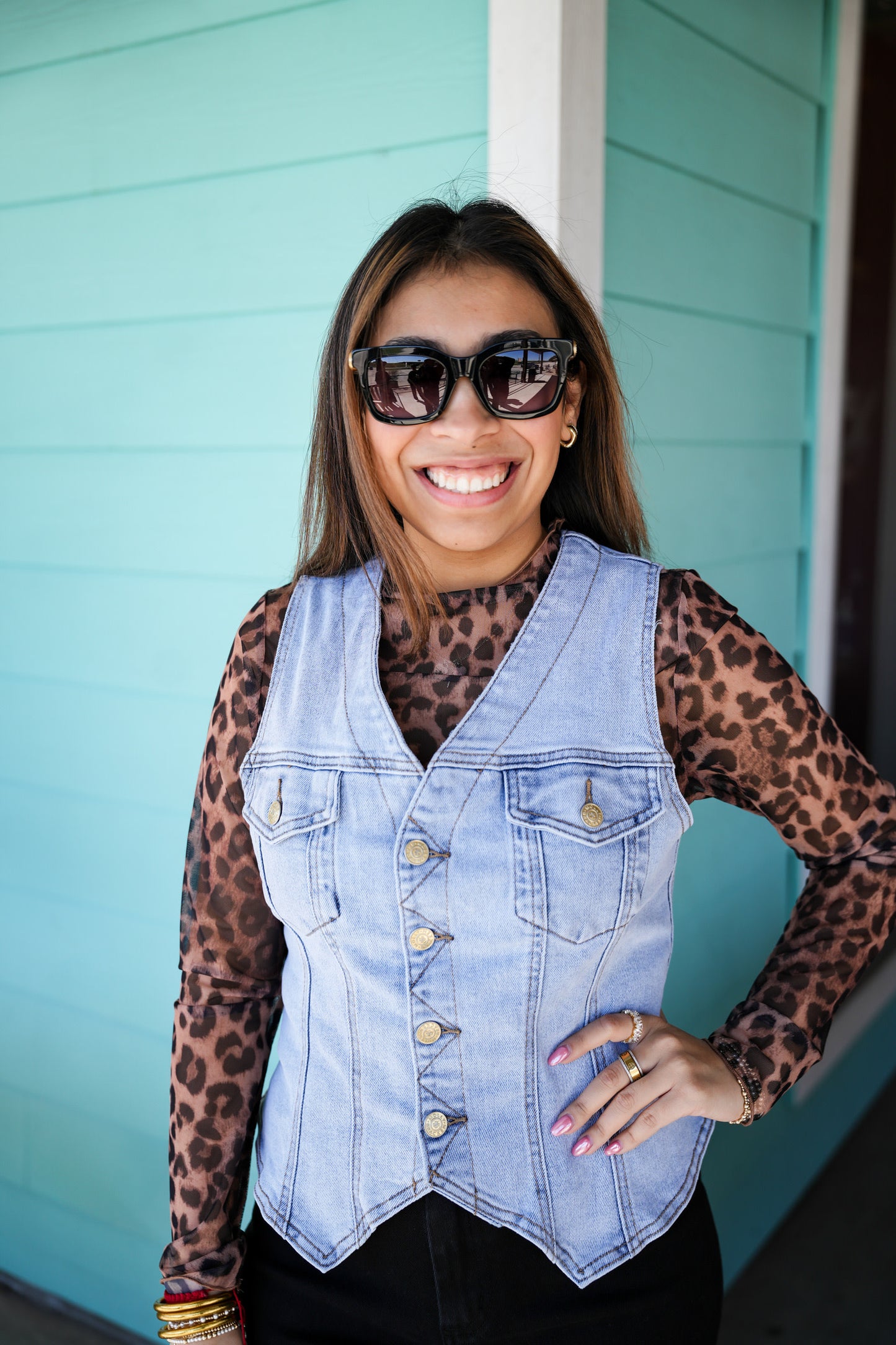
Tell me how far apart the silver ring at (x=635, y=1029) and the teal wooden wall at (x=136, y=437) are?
1.15 metres

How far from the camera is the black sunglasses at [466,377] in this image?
4.03 ft

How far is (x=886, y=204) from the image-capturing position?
128 inches

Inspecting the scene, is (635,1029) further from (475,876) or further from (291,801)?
(291,801)

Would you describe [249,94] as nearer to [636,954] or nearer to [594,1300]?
[636,954]

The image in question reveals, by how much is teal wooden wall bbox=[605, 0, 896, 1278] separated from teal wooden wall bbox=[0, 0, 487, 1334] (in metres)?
0.38

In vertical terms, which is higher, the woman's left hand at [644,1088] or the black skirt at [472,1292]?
the woman's left hand at [644,1088]

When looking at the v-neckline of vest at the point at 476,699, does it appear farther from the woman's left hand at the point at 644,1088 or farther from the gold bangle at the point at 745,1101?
the gold bangle at the point at 745,1101

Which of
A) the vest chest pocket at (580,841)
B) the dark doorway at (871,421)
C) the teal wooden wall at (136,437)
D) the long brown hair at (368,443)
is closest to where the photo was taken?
the vest chest pocket at (580,841)

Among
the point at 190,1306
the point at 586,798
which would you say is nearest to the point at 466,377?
the point at 586,798

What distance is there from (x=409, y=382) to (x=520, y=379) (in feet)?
0.41

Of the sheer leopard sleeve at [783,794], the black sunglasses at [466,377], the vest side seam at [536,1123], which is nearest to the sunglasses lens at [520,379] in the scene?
the black sunglasses at [466,377]

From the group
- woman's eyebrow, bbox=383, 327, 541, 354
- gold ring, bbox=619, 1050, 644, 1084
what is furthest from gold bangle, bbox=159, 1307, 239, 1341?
woman's eyebrow, bbox=383, 327, 541, 354

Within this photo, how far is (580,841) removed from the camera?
1.20 m

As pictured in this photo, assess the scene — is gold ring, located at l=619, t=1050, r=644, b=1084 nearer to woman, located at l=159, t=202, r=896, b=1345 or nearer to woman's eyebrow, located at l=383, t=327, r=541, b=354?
woman, located at l=159, t=202, r=896, b=1345
